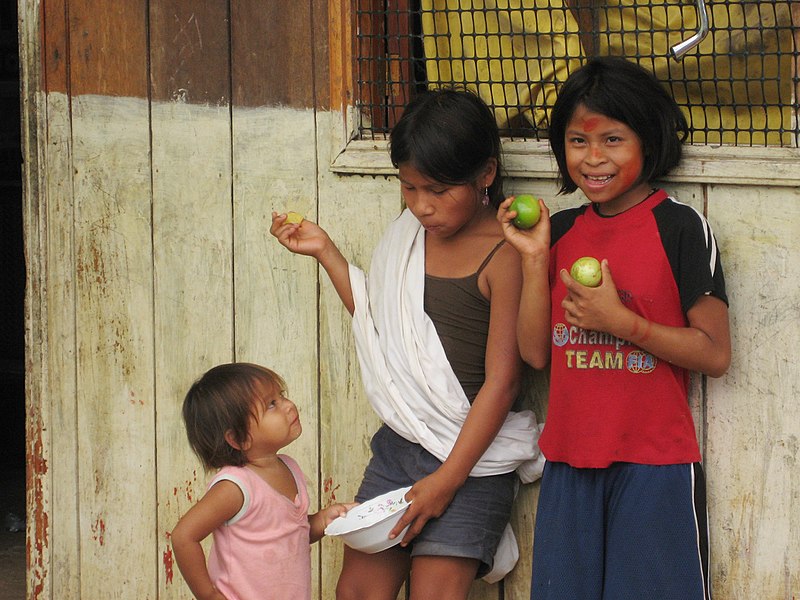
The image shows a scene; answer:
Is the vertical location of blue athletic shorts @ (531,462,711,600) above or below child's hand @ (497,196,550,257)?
below

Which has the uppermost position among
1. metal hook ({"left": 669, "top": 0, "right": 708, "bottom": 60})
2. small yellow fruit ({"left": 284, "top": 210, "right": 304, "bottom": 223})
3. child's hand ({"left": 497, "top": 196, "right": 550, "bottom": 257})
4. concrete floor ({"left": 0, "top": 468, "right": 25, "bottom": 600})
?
metal hook ({"left": 669, "top": 0, "right": 708, "bottom": 60})

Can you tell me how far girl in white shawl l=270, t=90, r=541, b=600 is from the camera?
8.38 ft

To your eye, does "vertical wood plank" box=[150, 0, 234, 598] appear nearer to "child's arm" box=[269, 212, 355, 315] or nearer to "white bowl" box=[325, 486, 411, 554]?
"child's arm" box=[269, 212, 355, 315]

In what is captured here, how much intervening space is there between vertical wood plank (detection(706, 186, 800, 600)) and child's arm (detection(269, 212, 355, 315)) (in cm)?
88

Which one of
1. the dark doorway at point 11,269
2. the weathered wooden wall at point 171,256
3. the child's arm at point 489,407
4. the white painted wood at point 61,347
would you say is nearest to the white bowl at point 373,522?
the child's arm at point 489,407

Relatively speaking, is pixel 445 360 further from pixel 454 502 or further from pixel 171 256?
pixel 171 256

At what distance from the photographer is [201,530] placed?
2.49 metres

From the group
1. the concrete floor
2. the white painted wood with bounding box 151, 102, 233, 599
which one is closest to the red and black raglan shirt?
the white painted wood with bounding box 151, 102, 233, 599

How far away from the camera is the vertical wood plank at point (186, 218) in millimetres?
3092

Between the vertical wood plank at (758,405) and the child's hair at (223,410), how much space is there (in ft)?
3.33

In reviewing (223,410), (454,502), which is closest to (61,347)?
(223,410)

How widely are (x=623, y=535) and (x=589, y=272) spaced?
0.56 metres

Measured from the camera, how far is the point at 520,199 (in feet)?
7.97

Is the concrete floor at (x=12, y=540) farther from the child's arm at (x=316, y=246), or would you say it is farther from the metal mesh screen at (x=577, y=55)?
the metal mesh screen at (x=577, y=55)
